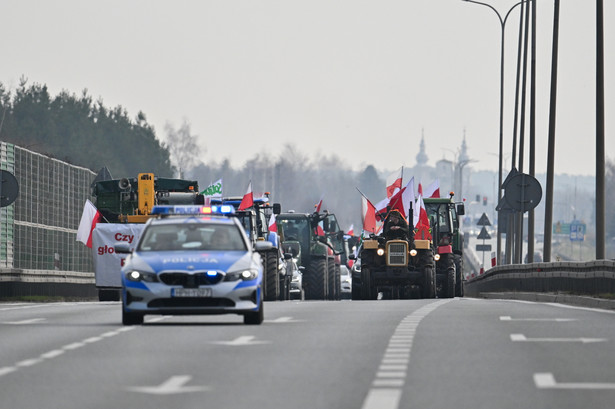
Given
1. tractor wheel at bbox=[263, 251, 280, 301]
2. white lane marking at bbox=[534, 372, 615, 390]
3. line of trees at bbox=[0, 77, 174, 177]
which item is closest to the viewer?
white lane marking at bbox=[534, 372, 615, 390]

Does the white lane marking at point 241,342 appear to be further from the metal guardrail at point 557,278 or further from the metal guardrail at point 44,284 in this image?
the metal guardrail at point 44,284

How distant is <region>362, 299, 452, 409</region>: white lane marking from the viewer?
485 inches

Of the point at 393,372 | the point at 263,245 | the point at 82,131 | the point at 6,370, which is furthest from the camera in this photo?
the point at 82,131

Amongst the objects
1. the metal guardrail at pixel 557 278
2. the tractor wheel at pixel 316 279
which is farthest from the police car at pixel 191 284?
the tractor wheel at pixel 316 279

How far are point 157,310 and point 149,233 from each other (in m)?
1.78

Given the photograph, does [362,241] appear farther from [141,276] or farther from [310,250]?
[141,276]

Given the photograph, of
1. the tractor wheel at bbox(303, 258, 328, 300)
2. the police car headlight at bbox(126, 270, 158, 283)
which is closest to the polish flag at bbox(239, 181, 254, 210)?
the tractor wheel at bbox(303, 258, 328, 300)

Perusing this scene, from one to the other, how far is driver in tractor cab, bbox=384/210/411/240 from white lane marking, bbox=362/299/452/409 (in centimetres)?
1969

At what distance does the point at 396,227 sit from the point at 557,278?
213 inches

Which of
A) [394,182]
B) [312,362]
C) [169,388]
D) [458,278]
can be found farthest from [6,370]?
[394,182]

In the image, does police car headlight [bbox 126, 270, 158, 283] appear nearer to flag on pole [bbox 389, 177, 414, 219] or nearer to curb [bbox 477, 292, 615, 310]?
curb [bbox 477, 292, 615, 310]

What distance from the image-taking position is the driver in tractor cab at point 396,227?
136 ft

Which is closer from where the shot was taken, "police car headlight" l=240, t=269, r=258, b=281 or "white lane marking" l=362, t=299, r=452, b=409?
"white lane marking" l=362, t=299, r=452, b=409

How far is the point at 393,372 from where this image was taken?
14.7 meters
